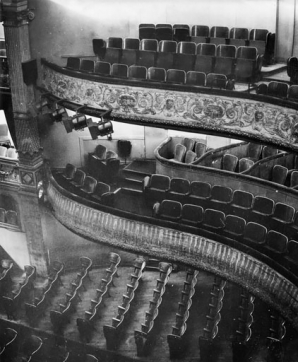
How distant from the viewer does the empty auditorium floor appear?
395 inches

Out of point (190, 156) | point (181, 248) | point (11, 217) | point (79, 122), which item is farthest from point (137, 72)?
point (11, 217)

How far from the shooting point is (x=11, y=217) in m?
12.1

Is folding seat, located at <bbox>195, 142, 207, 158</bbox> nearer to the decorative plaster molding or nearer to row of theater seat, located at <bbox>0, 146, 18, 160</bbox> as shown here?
the decorative plaster molding

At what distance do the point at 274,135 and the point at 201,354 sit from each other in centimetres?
373

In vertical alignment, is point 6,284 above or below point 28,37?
below

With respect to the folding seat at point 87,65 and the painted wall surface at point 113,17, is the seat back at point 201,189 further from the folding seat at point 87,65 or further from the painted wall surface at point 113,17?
the painted wall surface at point 113,17

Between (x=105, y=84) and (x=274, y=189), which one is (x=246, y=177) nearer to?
(x=274, y=189)

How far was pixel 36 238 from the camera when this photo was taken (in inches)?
468

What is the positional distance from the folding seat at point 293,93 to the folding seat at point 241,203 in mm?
1584

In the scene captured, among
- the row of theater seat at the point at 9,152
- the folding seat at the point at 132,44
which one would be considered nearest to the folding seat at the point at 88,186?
the row of theater seat at the point at 9,152

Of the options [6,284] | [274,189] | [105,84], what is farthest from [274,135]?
[6,284]

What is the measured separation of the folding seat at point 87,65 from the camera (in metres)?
10.0

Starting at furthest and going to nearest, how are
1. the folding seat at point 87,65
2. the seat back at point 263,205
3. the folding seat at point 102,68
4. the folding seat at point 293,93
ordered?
the folding seat at point 87,65
the folding seat at point 102,68
the seat back at point 263,205
the folding seat at point 293,93

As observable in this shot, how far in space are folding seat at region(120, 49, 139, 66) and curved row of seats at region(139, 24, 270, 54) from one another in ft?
3.84
